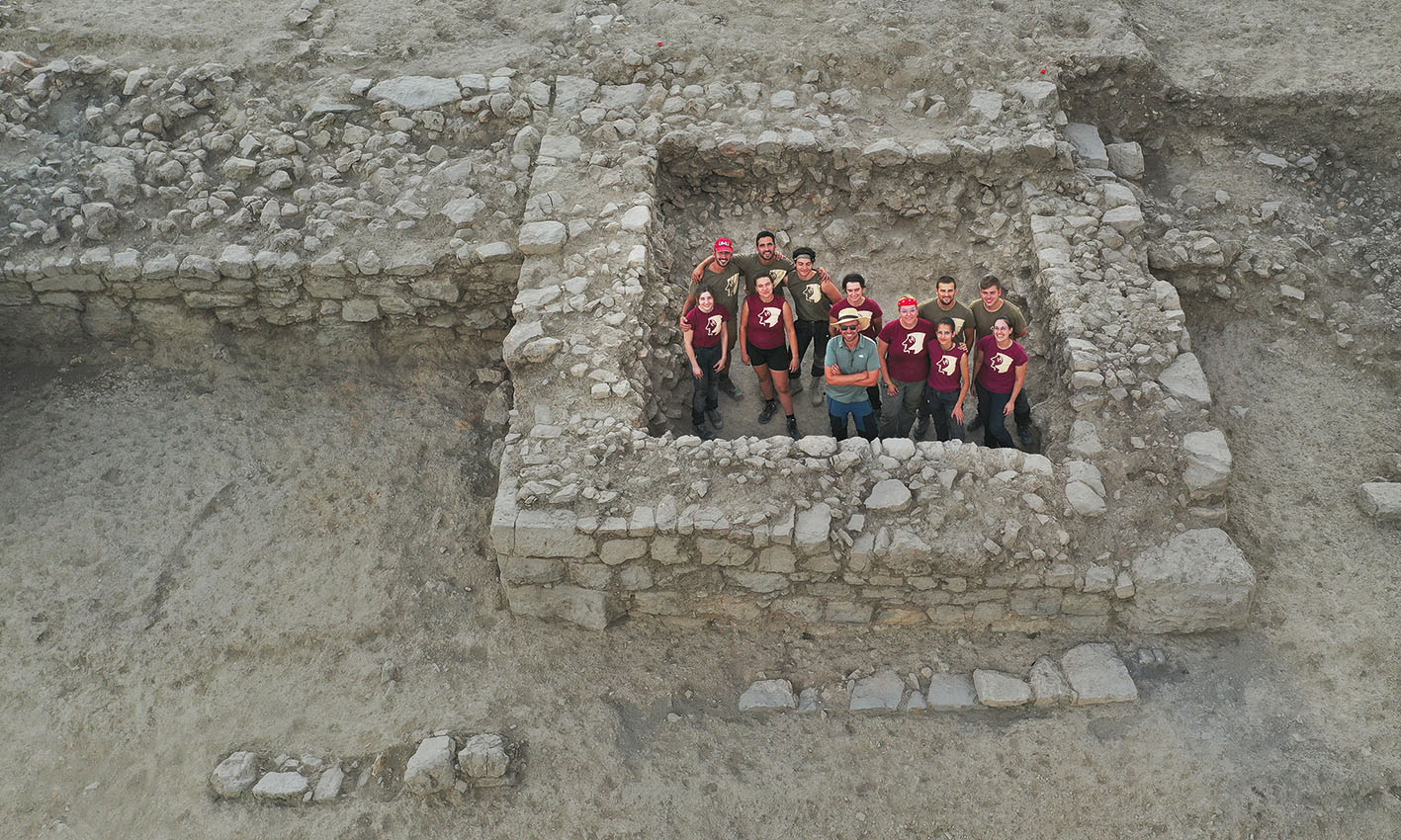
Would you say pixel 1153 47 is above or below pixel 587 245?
above

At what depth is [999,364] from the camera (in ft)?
22.8

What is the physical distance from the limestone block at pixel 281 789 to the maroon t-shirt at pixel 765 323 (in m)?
4.55

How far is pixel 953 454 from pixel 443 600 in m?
3.99

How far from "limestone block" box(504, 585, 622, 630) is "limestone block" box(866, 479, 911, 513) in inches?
77.6

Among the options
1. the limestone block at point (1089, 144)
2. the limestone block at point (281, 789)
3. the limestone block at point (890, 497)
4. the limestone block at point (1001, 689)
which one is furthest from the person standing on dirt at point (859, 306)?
the limestone block at point (281, 789)

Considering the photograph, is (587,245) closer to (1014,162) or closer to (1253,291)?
(1014,162)

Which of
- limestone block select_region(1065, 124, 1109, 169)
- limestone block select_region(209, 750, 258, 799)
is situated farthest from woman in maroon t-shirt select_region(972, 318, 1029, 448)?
limestone block select_region(209, 750, 258, 799)

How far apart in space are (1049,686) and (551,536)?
11.5 ft

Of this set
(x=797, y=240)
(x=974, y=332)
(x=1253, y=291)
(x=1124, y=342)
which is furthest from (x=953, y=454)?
(x=1253, y=291)

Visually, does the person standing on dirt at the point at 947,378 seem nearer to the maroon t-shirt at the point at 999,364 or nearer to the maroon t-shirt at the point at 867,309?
the maroon t-shirt at the point at 999,364

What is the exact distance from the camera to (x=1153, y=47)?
9.94 meters

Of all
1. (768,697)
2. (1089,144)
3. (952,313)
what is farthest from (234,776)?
(1089,144)

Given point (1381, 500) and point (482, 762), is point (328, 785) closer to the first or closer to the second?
point (482, 762)

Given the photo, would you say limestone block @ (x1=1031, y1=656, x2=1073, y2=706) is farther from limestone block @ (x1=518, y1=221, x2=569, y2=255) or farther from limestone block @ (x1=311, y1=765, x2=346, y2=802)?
limestone block @ (x1=518, y1=221, x2=569, y2=255)
